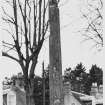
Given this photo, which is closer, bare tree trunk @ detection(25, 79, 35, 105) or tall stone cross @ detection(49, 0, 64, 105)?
tall stone cross @ detection(49, 0, 64, 105)

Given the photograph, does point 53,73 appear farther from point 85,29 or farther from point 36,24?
point 85,29

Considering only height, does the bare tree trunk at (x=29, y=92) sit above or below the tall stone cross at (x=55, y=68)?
below

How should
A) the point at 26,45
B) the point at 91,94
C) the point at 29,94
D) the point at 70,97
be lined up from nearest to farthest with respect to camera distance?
the point at 26,45, the point at 29,94, the point at 91,94, the point at 70,97

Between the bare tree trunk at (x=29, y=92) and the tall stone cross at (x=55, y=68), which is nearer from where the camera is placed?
the tall stone cross at (x=55, y=68)

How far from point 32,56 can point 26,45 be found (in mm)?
235

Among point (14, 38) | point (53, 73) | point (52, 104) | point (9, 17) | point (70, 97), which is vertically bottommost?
point (70, 97)

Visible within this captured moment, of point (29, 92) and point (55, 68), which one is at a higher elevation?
point (55, 68)

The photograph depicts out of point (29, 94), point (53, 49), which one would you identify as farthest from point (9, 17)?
point (53, 49)

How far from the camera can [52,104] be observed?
299 centimetres

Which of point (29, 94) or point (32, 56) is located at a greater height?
point (32, 56)

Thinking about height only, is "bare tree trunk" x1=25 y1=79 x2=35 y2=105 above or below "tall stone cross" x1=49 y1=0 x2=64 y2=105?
below

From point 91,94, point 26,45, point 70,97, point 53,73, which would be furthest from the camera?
point 70,97

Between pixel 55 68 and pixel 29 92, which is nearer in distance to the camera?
pixel 55 68

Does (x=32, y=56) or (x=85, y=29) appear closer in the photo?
(x=32, y=56)
